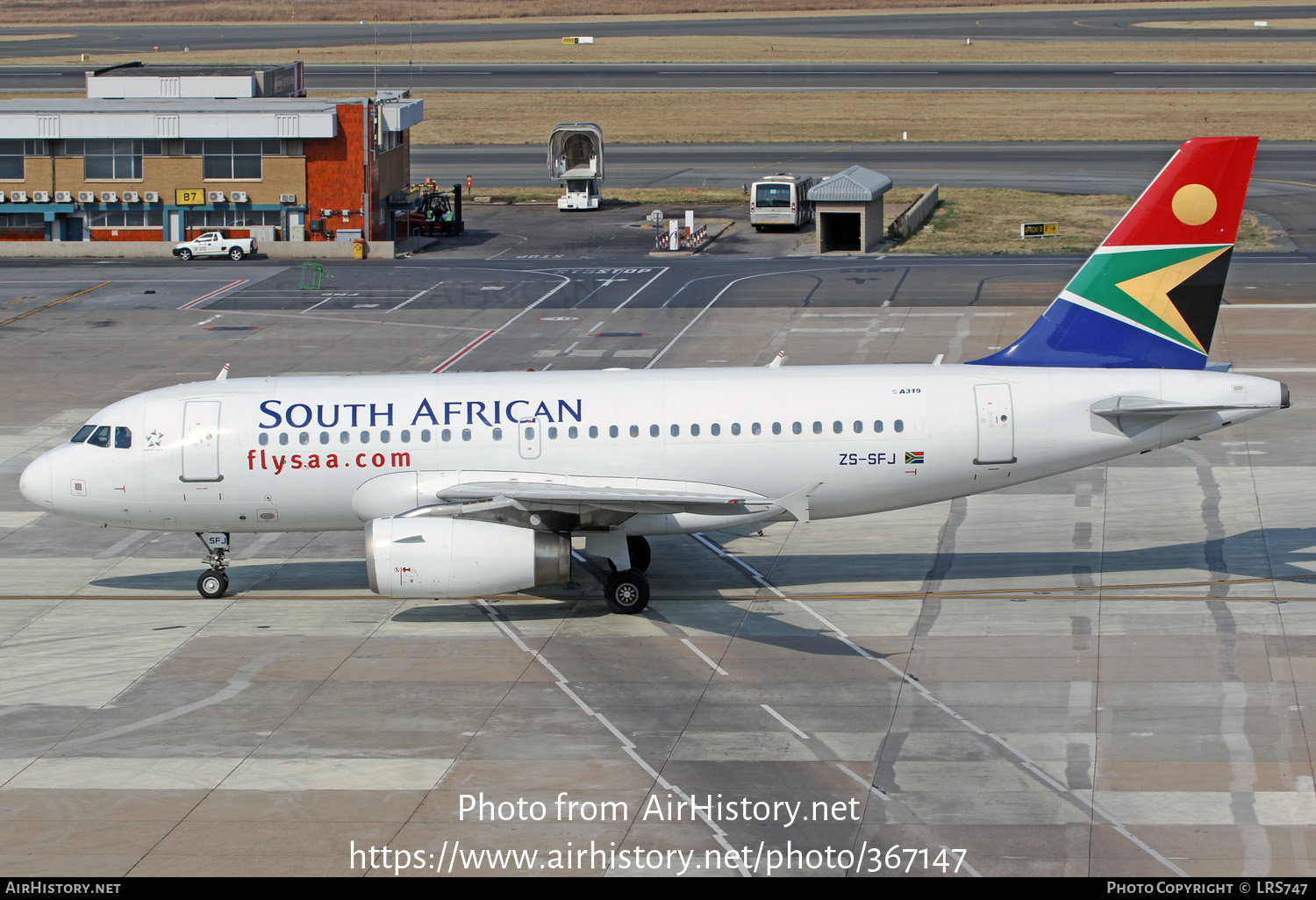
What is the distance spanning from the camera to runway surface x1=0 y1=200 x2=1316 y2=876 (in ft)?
71.0

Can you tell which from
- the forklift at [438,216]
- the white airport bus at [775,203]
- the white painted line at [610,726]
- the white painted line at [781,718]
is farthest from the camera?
the forklift at [438,216]

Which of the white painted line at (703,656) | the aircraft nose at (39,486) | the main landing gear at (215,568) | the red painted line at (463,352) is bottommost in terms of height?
the white painted line at (703,656)

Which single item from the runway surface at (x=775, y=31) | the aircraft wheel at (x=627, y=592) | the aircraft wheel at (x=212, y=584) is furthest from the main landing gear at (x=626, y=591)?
the runway surface at (x=775, y=31)

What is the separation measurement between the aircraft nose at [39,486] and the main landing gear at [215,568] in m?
3.38

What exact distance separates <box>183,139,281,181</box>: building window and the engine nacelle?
6183cm

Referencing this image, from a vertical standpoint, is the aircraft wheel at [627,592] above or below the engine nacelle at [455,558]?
below

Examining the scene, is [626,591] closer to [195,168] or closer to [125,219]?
[195,168]

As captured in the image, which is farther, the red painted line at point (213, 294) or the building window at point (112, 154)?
the building window at point (112, 154)

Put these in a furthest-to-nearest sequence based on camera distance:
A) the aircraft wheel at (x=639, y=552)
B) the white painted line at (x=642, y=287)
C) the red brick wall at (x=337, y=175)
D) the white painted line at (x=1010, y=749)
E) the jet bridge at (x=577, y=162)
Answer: the jet bridge at (x=577, y=162), the red brick wall at (x=337, y=175), the white painted line at (x=642, y=287), the aircraft wheel at (x=639, y=552), the white painted line at (x=1010, y=749)

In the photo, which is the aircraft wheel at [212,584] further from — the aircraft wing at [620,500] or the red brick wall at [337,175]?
the red brick wall at [337,175]

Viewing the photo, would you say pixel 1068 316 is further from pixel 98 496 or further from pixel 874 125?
pixel 874 125

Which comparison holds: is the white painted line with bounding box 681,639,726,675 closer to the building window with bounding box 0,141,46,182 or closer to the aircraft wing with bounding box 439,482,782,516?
the aircraft wing with bounding box 439,482,782,516

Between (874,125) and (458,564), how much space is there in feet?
341

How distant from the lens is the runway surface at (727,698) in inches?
852
